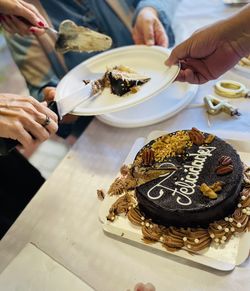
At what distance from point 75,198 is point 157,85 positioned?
1.17 feet

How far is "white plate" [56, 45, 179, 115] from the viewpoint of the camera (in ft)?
2.96

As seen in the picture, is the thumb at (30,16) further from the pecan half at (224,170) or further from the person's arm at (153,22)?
the pecan half at (224,170)

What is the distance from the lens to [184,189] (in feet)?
2.25

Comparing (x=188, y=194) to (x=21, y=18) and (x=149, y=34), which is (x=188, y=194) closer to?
(x=149, y=34)

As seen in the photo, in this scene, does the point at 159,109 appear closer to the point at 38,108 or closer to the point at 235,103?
the point at 235,103

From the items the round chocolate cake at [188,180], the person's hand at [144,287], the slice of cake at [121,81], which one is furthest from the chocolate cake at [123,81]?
the person's hand at [144,287]

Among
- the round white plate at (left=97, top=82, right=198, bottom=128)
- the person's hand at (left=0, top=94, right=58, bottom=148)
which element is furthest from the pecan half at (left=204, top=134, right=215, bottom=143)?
the person's hand at (left=0, top=94, right=58, bottom=148)

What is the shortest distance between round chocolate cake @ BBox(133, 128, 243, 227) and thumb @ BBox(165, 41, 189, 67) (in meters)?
0.25

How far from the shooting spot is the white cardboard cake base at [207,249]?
2.05 ft

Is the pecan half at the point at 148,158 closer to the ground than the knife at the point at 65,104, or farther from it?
closer to the ground

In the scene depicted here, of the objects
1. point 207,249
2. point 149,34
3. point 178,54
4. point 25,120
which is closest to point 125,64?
point 149,34

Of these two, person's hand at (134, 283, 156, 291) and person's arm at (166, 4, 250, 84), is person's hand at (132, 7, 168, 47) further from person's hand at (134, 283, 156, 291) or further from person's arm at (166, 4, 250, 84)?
person's hand at (134, 283, 156, 291)

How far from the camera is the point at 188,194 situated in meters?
0.68

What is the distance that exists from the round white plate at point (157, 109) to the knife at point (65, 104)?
96 mm
